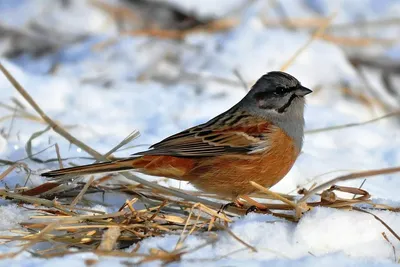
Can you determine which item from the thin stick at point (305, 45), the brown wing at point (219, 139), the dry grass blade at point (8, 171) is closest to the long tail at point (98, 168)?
the brown wing at point (219, 139)

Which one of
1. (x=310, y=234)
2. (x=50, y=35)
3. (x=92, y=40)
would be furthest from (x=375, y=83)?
(x=310, y=234)

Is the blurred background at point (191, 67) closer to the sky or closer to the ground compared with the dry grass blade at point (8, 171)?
closer to the sky

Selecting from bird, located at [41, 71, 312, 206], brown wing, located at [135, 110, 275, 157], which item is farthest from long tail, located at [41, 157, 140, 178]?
brown wing, located at [135, 110, 275, 157]

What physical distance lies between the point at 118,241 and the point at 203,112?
125 inches

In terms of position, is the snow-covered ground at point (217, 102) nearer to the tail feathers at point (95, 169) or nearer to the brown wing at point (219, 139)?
the tail feathers at point (95, 169)

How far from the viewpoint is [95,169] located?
3.96m

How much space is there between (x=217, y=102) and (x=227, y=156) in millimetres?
2359

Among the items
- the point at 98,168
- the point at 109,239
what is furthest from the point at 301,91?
the point at 109,239

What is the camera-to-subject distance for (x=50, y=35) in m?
8.34

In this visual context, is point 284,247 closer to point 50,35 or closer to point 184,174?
point 184,174

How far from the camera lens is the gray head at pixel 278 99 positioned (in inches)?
189

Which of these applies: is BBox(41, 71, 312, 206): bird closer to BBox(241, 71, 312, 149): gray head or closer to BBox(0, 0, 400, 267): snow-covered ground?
BBox(241, 71, 312, 149): gray head

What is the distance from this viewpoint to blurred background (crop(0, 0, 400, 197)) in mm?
5547

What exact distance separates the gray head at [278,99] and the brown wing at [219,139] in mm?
156
